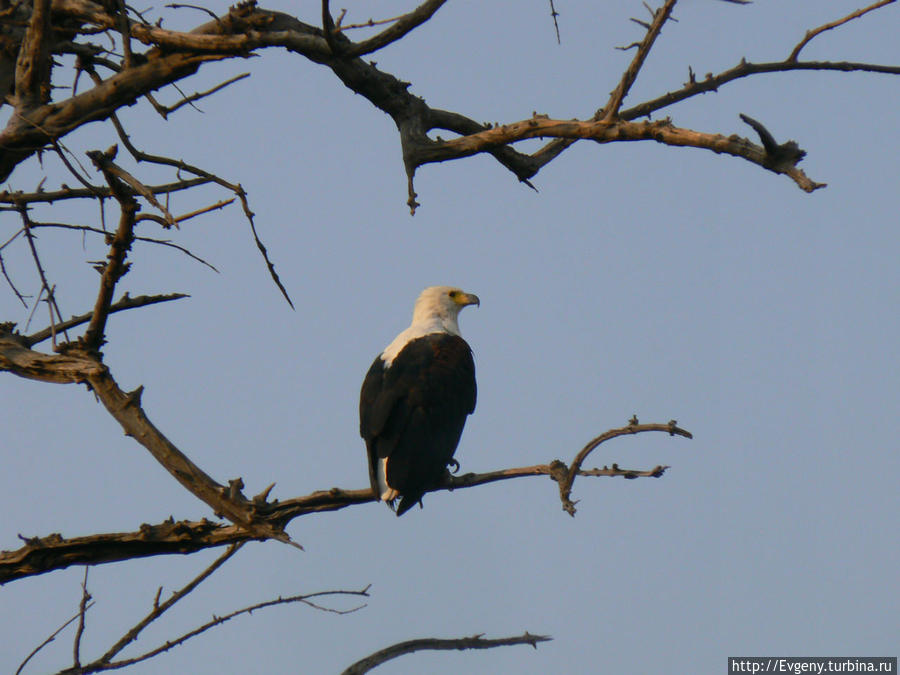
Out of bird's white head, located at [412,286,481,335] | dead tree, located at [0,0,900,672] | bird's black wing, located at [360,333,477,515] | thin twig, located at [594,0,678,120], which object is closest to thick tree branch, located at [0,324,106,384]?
dead tree, located at [0,0,900,672]

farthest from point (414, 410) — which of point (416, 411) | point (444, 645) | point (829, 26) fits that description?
point (829, 26)

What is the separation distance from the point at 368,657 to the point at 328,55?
1955 millimetres

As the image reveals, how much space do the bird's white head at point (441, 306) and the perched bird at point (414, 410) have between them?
489 millimetres

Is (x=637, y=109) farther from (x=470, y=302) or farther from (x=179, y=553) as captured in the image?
(x=470, y=302)

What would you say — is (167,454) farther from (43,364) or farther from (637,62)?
(637,62)

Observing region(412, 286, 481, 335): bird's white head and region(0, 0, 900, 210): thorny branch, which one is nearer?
region(0, 0, 900, 210): thorny branch

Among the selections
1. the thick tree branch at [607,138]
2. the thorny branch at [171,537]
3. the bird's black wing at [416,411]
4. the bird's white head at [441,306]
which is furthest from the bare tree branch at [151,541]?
the bird's white head at [441,306]

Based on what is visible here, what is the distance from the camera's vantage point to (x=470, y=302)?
7.04 metres

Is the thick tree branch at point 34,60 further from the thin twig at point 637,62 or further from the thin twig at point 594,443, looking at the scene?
the thin twig at point 594,443

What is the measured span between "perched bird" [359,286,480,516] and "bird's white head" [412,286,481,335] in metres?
0.49

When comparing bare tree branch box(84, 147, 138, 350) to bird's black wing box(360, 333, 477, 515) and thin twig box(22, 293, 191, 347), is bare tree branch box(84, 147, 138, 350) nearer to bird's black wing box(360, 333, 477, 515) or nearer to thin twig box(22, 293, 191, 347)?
thin twig box(22, 293, 191, 347)

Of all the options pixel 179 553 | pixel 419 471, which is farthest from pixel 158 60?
pixel 419 471

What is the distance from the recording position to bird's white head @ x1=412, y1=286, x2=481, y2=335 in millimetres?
6809

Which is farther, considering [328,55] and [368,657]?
[328,55]
